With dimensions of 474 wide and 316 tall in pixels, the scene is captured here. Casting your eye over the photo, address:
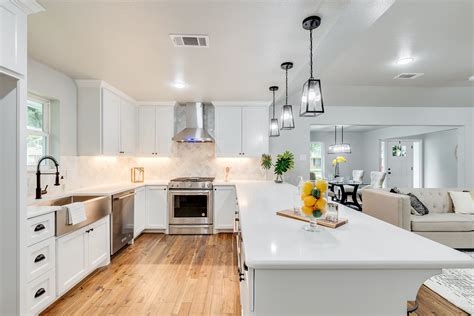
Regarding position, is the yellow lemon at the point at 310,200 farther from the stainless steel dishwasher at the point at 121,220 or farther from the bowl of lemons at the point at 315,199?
the stainless steel dishwasher at the point at 121,220

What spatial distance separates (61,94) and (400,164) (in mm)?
9762

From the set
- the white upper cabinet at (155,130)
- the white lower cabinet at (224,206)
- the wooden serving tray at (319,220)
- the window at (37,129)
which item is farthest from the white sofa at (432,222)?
the window at (37,129)

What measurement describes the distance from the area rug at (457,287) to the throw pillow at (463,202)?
1408mm

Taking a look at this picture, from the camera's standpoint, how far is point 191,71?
291 cm

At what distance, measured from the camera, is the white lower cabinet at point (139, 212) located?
3706 millimetres

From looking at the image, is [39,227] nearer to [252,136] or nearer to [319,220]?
[319,220]

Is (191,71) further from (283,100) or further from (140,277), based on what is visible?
(140,277)

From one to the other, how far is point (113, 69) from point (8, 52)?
142 centimetres

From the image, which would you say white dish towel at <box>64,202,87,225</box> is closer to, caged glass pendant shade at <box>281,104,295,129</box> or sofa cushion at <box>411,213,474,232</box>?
caged glass pendant shade at <box>281,104,295,129</box>

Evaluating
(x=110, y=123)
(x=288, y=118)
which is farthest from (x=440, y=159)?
(x=110, y=123)

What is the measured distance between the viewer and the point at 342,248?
1080 mm

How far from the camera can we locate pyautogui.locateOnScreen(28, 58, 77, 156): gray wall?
8.58 feet

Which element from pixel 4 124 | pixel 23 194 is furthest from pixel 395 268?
pixel 4 124

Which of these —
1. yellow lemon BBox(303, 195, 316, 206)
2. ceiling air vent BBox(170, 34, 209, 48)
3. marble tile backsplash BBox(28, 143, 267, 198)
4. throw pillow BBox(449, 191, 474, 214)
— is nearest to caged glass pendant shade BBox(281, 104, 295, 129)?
ceiling air vent BBox(170, 34, 209, 48)
